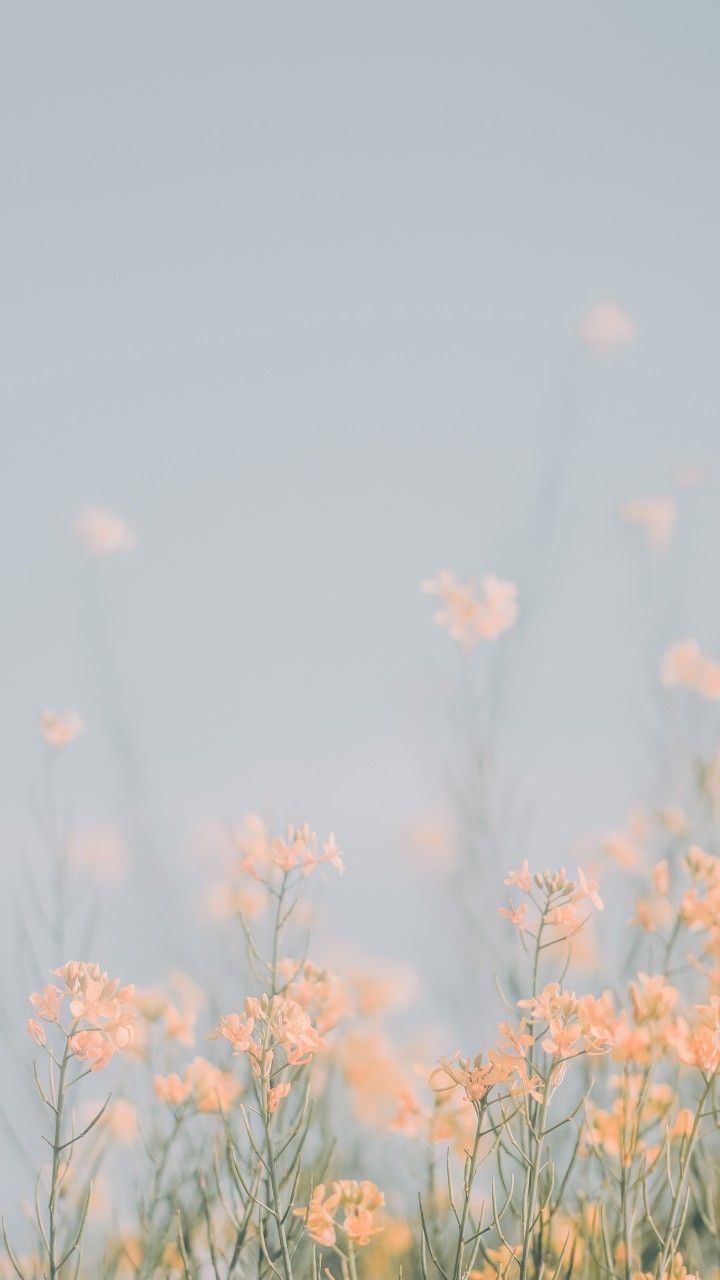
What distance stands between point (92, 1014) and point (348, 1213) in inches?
23.5

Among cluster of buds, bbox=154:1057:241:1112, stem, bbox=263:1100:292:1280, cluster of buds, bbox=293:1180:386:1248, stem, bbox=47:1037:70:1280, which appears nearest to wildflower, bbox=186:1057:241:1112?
cluster of buds, bbox=154:1057:241:1112

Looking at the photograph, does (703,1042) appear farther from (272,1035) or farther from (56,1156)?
(56,1156)

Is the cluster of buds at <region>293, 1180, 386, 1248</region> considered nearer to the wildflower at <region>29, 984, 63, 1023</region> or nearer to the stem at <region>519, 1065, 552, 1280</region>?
the stem at <region>519, 1065, 552, 1280</region>

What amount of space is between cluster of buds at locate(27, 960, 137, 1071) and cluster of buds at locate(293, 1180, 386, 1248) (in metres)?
0.39

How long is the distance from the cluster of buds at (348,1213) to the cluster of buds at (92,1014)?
392mm

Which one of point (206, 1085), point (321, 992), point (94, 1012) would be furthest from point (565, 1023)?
point (206, 1085)

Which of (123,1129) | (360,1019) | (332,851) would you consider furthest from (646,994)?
(360,1019)

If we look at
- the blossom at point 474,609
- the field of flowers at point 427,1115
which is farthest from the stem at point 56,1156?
the blossom at point 474,609

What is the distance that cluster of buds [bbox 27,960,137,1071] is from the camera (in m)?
1.37

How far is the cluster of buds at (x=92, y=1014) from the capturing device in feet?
4.50

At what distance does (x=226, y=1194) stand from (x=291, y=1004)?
588 millimetres

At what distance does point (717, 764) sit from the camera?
120 inches

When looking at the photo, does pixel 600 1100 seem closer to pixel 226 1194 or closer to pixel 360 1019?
pixel 226 1194

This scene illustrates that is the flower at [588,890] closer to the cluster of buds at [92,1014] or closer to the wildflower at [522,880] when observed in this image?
the wildflower at [522,880]
